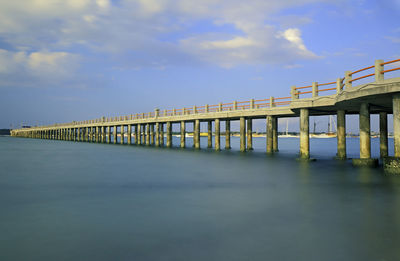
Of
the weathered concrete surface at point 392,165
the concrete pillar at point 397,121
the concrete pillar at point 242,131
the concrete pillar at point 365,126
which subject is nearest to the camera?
the concrete pillar at point 397,121

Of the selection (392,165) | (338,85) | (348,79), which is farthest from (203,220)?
(338,85)

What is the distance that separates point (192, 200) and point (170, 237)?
3.71m

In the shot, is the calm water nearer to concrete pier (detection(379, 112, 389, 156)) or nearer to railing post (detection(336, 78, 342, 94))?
railing post (detection(336, 78, 342, 94))

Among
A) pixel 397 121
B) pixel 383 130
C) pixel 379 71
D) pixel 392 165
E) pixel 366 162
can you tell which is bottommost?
pixel 366 162

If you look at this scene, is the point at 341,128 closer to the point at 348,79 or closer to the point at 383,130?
the point at 383,130

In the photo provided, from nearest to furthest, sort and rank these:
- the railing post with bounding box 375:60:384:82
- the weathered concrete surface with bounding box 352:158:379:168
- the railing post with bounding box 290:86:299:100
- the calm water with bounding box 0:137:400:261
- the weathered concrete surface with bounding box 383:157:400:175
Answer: the calm water with bounding box 0:137:400:261
the weathered concrete surface with bounding box 383:157:400:175
the railing post with bounding box 375:60:384:82
the weathered concrete surface with bounding box 352:158:379:168
the railing post with bounding box 290:86:299:100

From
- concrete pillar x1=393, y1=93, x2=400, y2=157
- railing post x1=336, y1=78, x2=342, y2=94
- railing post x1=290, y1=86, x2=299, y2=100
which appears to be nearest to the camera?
concrete pillar x1=393, y1=93, x2=400, y2=157

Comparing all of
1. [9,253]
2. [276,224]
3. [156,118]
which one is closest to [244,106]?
[156,118]

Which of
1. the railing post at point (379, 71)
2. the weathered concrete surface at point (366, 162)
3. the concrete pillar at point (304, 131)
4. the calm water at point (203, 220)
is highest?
the railing post at point (379, 71)

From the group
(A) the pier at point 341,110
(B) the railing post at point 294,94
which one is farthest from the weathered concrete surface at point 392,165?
(B) the railing post at point 294,94

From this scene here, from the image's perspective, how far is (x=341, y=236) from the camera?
6.13 meters

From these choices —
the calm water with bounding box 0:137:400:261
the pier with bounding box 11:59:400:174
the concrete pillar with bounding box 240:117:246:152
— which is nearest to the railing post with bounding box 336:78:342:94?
the pier with bounding box 11:59:400:174

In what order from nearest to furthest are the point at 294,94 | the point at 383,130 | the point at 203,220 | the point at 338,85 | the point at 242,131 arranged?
the point at 203,220, the point at 338,85, the point at 294,94, the point at 383,130, the point at 242,131

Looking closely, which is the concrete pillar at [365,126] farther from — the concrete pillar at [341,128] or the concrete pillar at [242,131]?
the concrete pillar at [242,131]
